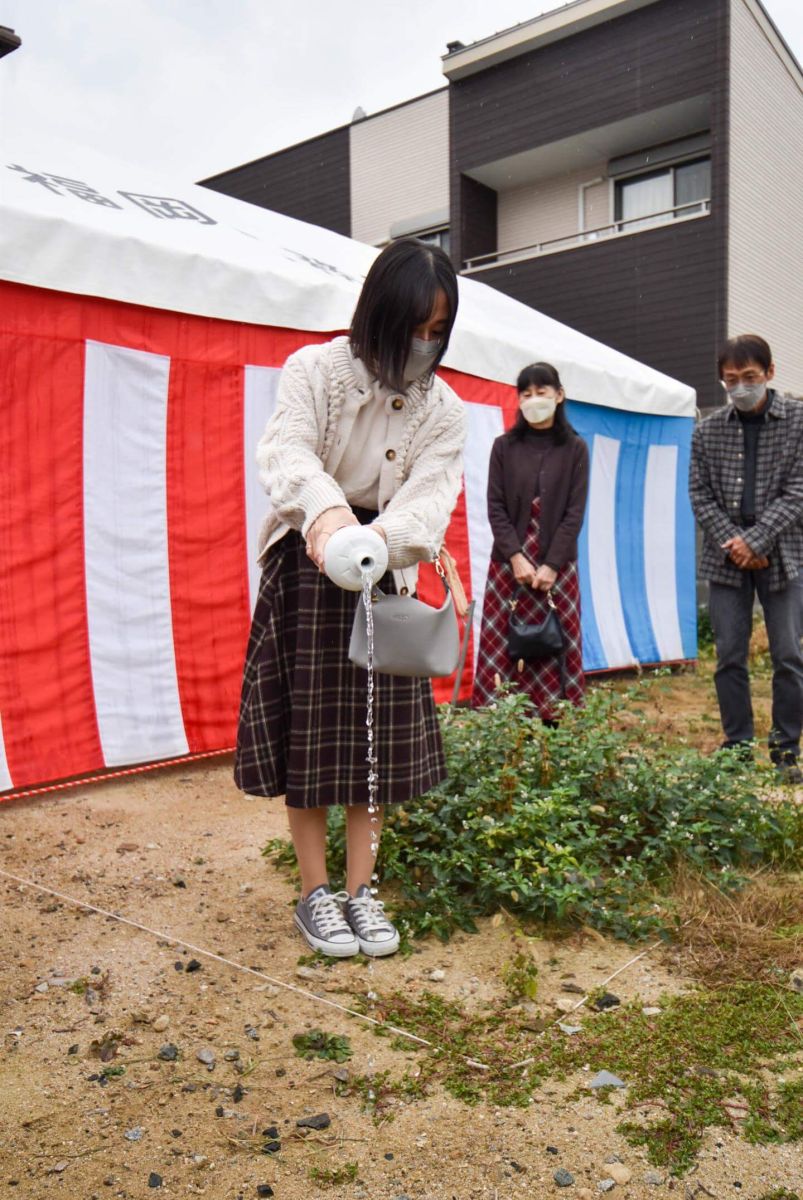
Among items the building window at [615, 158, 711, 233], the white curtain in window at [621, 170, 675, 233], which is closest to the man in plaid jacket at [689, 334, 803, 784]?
the building window at [615, 158, 711, 233]

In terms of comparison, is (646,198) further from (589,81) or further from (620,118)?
(589,81)

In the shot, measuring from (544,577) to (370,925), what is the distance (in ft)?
6.19

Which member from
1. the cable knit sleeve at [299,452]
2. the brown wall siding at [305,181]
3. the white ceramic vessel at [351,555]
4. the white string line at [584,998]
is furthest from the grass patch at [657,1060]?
the brown wall siding at [305,181]

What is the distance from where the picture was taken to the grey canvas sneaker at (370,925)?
2260 mm

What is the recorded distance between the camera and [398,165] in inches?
508

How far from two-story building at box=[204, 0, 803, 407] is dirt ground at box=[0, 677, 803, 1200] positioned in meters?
8.30

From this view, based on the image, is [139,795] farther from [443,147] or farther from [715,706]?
[443,147]

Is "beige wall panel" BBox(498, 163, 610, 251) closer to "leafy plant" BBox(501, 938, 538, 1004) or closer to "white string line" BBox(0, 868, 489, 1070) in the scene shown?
"white string line" BBox(0, 868, 489, 1070)

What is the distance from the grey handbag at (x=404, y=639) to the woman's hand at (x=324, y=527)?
0.17m

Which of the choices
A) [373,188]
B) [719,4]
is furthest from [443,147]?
[719,4]

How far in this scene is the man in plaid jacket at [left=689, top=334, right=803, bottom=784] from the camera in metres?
3.72

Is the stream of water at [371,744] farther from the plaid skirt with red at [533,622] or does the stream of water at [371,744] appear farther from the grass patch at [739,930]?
the plaid skirt with red at [533,622]

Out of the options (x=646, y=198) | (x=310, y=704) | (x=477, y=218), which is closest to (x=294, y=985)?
(x=310, y=704)

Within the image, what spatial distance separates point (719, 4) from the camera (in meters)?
9.50
